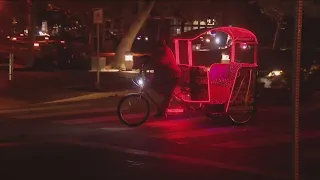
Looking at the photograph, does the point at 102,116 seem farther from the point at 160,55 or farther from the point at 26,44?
the point at 26,44

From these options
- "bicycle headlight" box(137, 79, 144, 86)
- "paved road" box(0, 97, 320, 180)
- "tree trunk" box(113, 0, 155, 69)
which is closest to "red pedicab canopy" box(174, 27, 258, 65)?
"bicycle headlight" box(137, 79, 144, 86)

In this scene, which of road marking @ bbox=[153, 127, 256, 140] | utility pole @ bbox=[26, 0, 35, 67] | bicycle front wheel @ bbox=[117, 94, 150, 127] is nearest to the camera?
road marking @ bbox=[153, 127, 256, 140]

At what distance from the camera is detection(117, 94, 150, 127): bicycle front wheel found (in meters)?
13.6

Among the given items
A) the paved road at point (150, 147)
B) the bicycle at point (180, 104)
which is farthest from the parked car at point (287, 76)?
the bicycle at point (180, 104)

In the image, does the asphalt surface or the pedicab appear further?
the asphalt surface

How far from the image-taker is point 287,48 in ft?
63.8

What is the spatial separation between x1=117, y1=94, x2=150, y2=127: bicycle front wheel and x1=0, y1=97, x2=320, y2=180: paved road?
0.23m

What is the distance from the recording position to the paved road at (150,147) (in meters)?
9.08

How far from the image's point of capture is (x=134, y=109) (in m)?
13.7

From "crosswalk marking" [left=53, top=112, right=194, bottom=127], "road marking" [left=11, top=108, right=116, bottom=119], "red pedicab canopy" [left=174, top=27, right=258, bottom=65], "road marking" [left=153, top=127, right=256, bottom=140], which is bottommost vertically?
"road marking" [left=153, top=127, right=256, bottom=140]

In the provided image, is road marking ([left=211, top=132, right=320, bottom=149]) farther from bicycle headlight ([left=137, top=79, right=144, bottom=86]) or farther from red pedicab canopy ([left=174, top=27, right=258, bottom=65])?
bicycle headlight ([left=137, top=79, right=144, bottom=86])

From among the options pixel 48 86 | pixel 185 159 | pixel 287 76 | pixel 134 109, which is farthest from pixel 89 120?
pixel 48 86

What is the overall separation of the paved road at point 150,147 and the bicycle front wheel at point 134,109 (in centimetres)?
23

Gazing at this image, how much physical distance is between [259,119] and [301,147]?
3583 mm
